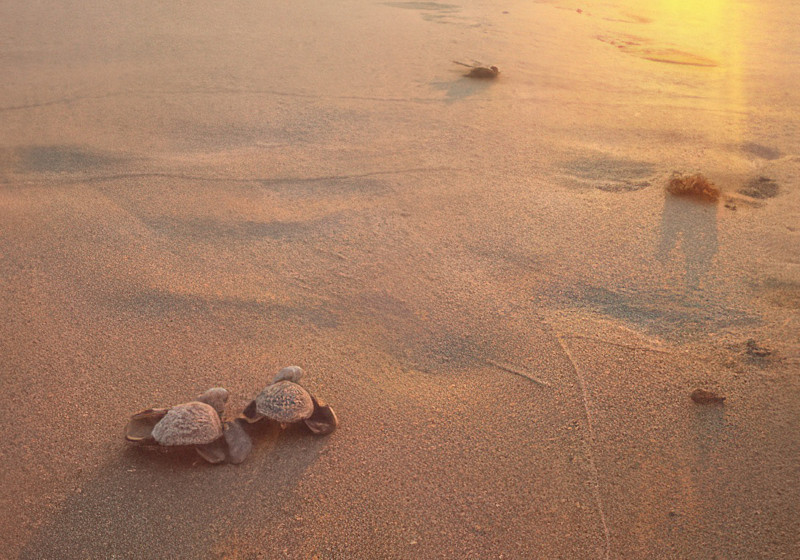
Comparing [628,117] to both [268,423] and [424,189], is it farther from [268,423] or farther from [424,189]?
[268,423]

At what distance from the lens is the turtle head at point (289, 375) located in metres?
2.00

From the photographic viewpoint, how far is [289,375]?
1998 millimetres

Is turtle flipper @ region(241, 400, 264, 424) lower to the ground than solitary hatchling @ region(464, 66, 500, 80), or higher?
lower

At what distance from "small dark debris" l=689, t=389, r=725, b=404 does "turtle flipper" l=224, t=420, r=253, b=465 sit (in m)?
1.52

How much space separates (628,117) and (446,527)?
3.80m

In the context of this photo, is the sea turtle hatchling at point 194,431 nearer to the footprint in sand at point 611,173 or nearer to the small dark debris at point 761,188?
the footprint in sand at point 611,173

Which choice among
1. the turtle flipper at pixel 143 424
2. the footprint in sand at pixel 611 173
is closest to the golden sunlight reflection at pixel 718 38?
the footprint in sand at pixel 611 173

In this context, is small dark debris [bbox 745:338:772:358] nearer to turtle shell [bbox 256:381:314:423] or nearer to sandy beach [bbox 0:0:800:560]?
sandy beach [bbox 0:0:800:560]

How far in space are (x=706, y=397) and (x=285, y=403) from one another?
4.71 ft

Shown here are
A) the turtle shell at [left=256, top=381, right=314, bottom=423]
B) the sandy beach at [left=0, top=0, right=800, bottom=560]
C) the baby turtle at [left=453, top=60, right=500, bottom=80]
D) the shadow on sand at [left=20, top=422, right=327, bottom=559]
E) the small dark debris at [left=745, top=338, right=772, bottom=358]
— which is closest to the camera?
the shadow on sand at [left=20, top=422, right=327, bottom=559]

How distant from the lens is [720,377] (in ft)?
7.07

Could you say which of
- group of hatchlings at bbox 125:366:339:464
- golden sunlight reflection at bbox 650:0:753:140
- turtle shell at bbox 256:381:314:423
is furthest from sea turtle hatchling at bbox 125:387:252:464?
golden sunlight reflection at bbox 650:0:753:140

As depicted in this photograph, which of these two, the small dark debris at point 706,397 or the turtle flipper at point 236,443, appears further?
the small dark debris at point 706,397

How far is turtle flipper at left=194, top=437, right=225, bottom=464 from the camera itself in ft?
5.80
